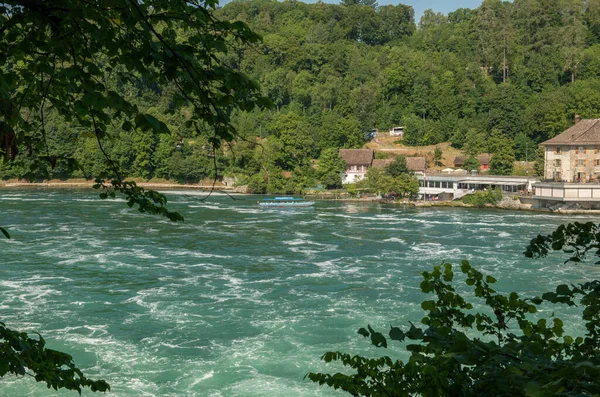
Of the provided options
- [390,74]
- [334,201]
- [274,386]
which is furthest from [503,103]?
[274,386]

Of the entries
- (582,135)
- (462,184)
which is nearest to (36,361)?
(462,184)

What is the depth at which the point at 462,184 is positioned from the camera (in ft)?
147

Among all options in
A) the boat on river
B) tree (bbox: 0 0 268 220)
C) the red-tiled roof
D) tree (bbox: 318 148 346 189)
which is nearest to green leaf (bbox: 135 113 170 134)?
tree (bbox: 0 0 268 220)

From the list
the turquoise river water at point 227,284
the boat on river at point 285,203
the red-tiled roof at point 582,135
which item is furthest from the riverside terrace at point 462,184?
the boat on river at point 285,203

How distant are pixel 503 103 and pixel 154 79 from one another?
5438cm

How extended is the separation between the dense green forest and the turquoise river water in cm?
1505

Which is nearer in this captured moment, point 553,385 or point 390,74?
point 553,385

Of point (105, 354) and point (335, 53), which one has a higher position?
point (335, 53)

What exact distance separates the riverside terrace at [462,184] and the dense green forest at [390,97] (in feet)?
19.4

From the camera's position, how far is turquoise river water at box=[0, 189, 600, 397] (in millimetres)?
12727

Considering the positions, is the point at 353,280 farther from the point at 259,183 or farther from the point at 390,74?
the point at 390,74

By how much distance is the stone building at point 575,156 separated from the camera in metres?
41.3

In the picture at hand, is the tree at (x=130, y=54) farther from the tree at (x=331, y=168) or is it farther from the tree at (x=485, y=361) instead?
the tree at (x=331, y=168)

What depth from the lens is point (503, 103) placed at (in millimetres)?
54500
